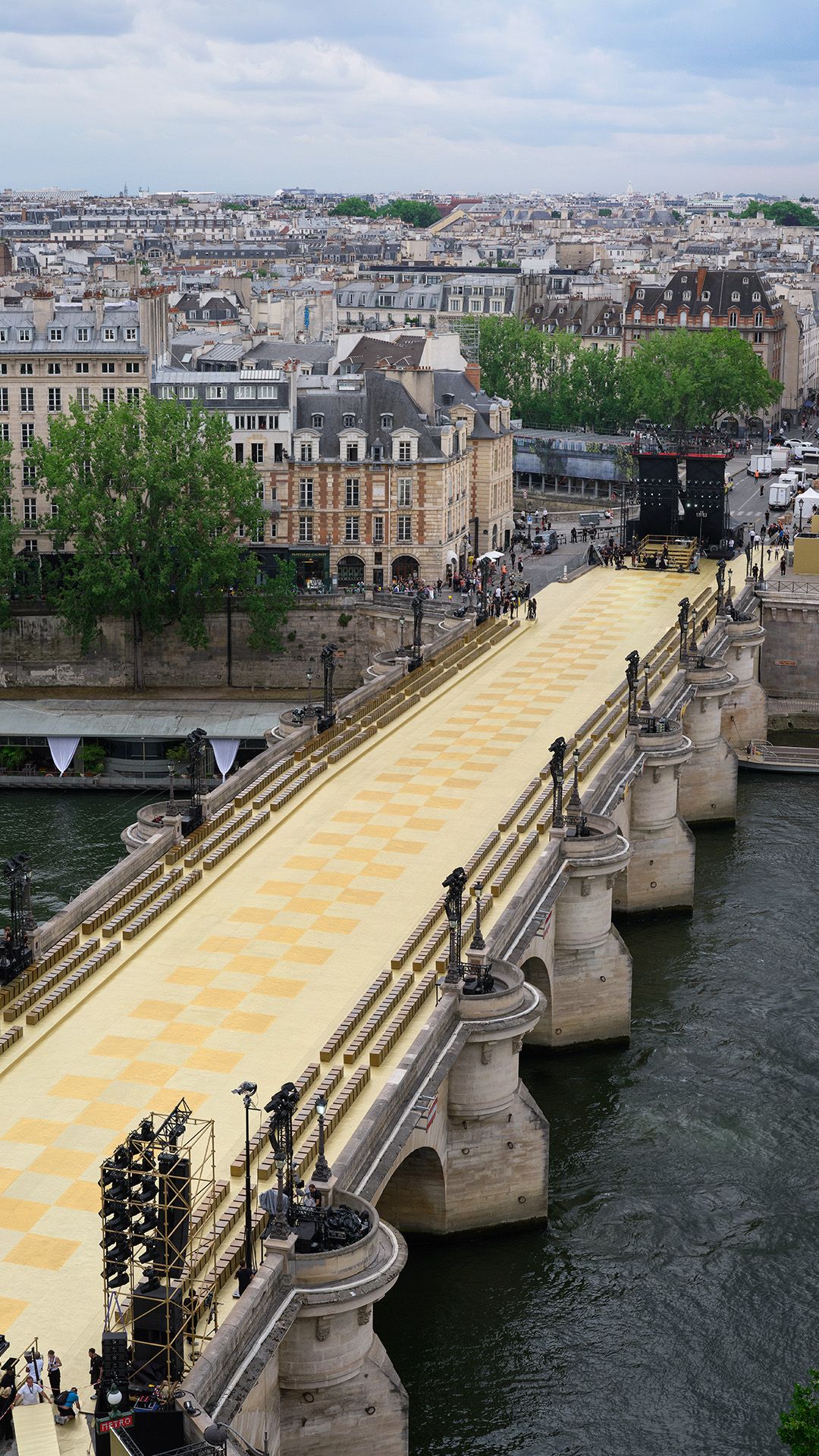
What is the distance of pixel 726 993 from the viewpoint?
2443 inches

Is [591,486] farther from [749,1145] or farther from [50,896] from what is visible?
[749,1145]

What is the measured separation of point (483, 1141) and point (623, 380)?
382ft

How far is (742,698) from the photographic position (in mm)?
91750

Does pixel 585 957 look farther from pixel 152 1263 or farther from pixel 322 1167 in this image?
pixel 152 1263

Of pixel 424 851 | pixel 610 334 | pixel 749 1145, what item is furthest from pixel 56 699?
pixel 610 334

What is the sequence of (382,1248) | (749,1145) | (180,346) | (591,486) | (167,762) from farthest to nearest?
(591,486) → (180,346) → (167,762) → (749,1145) → (382,1248)

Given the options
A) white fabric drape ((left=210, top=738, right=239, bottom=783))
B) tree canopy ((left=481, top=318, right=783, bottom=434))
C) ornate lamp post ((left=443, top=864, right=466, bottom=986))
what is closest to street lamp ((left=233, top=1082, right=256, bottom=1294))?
ornate lamp post ((left=443, top=864, right=466, bottom=986))

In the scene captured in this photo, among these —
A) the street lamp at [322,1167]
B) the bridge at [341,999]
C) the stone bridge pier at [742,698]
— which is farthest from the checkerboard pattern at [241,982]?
the stone bridge pier at [742,698]

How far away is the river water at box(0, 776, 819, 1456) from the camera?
1625 inches

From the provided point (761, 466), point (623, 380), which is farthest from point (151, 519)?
point (623, 380)

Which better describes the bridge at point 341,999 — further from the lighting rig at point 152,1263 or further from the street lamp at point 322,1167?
the street lamp at point 322,1167

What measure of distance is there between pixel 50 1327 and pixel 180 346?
9711cm

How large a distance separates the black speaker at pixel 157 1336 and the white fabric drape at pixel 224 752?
183ft

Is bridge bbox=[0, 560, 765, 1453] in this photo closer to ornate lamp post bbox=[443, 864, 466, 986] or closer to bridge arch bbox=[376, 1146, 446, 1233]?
bridge arch bbox=[376, 1146, 446, 1233]
